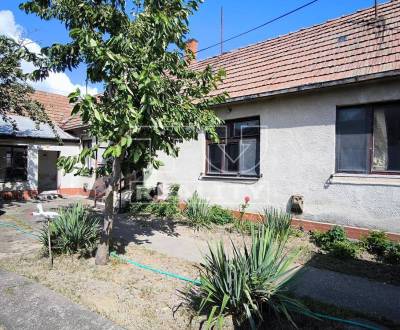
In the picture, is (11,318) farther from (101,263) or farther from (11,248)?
(11,248)

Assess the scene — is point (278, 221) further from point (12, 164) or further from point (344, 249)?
point (12, 164)

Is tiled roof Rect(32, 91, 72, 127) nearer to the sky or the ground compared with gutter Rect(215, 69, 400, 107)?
nearer to the sky

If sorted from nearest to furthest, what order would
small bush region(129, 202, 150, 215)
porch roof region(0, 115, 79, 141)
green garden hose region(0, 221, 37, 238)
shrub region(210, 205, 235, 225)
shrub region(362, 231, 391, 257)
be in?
1. shrub region(362, 231, 391, 257)
2. green garden hose region(0, 221, 37, 238)
3. shrub region(210, 205, 235, 225)
4. small bush region(129, 202, 150, 215)
5. porch roof region(0, 115, 79, 141)

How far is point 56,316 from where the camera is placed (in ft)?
12.7

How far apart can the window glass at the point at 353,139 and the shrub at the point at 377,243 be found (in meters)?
1.38

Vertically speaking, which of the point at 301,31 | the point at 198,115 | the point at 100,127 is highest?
the point at 301,31

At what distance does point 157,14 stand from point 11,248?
5523 mm

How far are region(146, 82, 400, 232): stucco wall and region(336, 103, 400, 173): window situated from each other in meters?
0.18

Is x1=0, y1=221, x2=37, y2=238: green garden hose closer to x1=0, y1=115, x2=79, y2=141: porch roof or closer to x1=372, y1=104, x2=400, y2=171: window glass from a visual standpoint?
x1=0, y1=115, x2=79, y2=141: porch roof

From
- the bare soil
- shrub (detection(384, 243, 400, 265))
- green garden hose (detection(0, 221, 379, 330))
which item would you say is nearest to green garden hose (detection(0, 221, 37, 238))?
green garden hose (detection(0, 221, 379, 330))

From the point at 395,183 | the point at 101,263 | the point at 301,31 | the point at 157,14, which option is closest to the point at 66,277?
the point at 101,263

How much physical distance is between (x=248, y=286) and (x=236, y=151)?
6.18 meters

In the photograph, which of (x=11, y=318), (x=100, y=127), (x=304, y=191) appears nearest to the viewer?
(x=11, y=318)

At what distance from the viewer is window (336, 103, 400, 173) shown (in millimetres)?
6617
